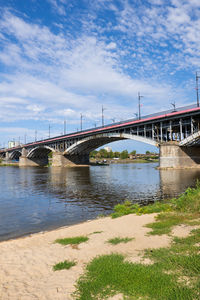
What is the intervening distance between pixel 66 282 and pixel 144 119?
5577 centimetres

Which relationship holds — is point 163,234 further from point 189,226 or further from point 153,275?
point 153,275

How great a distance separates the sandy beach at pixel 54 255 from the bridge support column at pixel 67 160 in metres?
80.5

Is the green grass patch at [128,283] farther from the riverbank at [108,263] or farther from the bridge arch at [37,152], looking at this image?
the bridge arch at [37,152]

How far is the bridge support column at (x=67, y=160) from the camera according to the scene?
9012 cm

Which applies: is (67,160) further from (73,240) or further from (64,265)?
(64,265)

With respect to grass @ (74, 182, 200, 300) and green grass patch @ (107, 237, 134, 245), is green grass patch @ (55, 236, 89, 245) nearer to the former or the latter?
green grass patch @ (107, 237, 134, 245)

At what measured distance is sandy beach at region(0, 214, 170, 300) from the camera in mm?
5090

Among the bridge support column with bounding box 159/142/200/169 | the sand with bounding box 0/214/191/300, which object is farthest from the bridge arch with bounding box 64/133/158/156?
the sand with bounding box 0/214/191/300

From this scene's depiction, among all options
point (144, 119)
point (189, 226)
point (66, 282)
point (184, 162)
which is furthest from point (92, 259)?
point (144, 119)

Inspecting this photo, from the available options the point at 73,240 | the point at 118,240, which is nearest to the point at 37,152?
the point at 73,240

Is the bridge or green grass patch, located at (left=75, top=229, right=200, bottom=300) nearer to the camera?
green grass patch, located at (left=75, top=229, right=200, bottom=300)

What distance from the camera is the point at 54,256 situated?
721 cm

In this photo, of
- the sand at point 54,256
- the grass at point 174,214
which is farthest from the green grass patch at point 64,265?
the grass at point 174,214

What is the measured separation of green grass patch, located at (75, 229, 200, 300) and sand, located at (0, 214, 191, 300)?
42 cm
